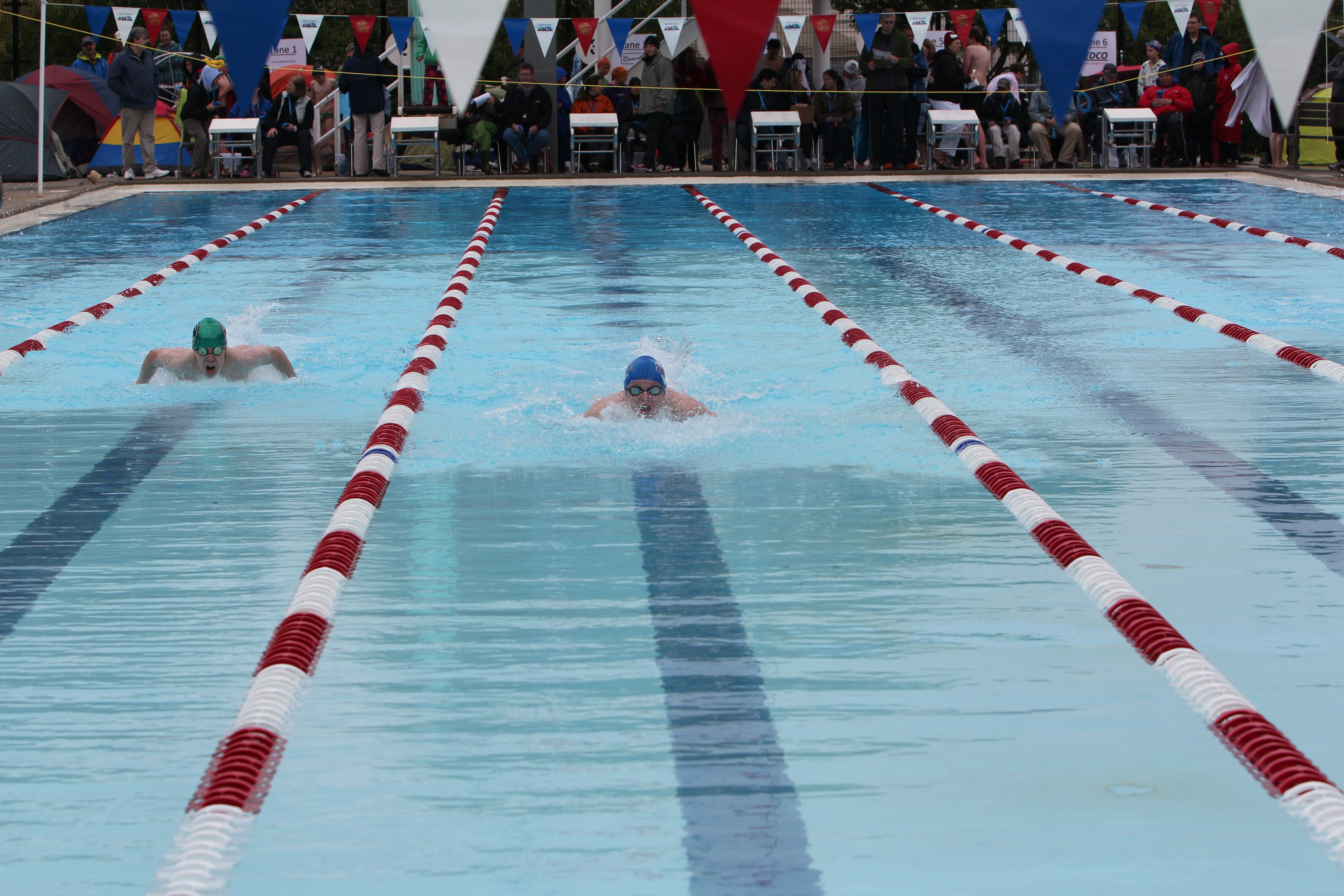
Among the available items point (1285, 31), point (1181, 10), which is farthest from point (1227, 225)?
point (1285, 31)

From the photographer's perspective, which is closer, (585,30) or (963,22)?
(585,30)

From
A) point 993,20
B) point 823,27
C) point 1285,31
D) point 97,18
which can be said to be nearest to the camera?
point 1285,31

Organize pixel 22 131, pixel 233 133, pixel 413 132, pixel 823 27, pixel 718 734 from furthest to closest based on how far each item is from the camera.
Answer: pixel 233 133 < pixel 413 132 < pixel 823 27 < pixel 22 131 < pixel 718 734

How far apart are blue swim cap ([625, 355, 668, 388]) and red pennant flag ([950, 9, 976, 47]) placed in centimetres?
1209

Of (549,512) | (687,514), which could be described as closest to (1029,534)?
(687,514)

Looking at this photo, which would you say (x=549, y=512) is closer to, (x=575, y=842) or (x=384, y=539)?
(x=384, y=539)

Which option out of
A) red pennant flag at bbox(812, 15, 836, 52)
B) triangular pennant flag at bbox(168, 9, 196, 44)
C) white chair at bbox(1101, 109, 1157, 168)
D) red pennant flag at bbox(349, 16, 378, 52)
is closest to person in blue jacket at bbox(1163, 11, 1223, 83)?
white chair at bbox(1101, 109, 1157, 168)

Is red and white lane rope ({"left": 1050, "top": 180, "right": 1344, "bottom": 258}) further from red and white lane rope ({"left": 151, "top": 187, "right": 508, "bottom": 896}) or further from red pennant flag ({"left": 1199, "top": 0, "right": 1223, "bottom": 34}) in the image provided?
red and white lane rope ({"left": 151, "top": 187, "right": 508, "bottom": 896})

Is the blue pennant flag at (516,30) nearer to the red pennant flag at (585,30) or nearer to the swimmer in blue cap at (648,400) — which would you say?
the red pennant flag at (585,30)

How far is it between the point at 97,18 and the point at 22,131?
5.23 feet

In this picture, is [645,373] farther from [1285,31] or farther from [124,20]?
[124,20]

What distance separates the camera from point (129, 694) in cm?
346

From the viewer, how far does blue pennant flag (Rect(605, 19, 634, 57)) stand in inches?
691

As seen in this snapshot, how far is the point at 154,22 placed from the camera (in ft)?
→ 59.0
